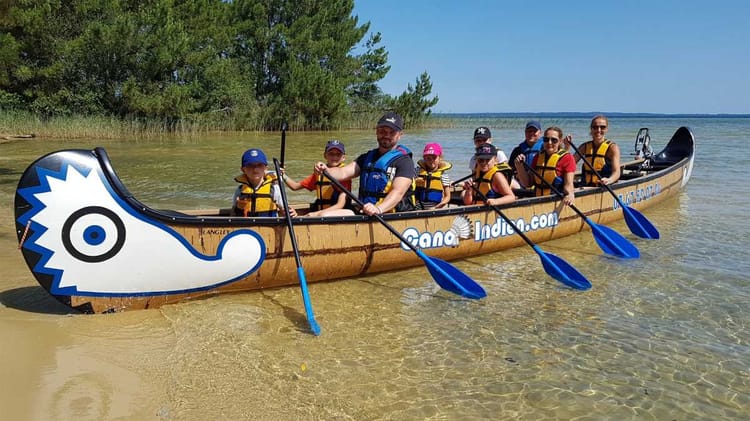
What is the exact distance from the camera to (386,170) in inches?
207

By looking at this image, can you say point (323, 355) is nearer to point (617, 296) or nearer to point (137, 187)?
point (617, 296)

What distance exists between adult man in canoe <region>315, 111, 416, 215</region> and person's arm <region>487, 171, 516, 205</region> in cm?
138

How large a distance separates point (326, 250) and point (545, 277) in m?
2.39

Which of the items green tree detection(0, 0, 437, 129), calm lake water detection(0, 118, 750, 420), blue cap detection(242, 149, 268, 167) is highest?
green tree detection(0, 0, 437, 129)

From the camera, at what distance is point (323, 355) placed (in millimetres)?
3785

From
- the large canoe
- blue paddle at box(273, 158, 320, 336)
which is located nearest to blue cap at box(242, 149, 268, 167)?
blue paddle at box(273, 158, 320, 336)

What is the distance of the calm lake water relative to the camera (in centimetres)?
317

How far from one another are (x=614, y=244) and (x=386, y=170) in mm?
3165

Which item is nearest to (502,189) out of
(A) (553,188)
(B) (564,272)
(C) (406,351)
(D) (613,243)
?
(A) (553,188)

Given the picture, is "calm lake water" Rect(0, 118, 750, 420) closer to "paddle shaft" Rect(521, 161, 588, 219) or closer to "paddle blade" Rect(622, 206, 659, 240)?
"paddle shaft" Rect(521, 161, 588, 219)

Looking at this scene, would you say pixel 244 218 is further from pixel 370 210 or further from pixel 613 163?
pixel 613 163

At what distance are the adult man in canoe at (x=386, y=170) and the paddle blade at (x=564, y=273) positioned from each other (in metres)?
1.65

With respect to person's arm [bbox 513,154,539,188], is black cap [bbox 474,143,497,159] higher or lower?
higher

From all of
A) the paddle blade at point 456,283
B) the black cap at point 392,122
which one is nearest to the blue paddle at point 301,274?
the black cap at point 392,122
